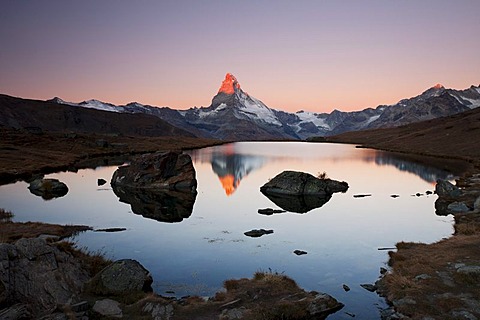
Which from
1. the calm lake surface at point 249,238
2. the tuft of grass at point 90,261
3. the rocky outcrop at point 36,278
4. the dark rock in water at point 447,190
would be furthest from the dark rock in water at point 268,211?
the rocky outcrop at point 36,278

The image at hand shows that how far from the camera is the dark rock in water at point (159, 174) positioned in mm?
67812


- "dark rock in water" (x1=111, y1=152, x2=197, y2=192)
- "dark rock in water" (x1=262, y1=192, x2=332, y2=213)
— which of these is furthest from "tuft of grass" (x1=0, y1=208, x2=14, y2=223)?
"dark rock in water" (x1=262, y1=192, x2=332, y2=213)

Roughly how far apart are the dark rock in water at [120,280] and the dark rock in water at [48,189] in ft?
130

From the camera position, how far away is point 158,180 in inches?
2680

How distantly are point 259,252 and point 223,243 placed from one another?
4226 millimetres

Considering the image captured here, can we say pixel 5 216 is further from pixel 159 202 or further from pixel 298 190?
pixel 298 190

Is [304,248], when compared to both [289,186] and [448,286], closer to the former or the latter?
[448,286]

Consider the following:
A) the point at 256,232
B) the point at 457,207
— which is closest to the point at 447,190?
the point at 457,207

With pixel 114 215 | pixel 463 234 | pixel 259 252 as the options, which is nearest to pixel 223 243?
pixel 259 252

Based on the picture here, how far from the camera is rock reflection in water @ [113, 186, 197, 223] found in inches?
1876

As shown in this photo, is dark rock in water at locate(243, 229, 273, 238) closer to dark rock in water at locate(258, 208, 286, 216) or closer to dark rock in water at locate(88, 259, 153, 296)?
dark rock in water at locate(258, 208, 286, 216)

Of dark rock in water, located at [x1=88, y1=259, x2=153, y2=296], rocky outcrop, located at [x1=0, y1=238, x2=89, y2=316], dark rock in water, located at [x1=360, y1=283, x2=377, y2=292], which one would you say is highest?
rocky outcrop, located at [x1=0, y1=238, x2=89, y2=316]

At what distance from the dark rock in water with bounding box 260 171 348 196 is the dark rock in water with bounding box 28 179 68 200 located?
32612 mm

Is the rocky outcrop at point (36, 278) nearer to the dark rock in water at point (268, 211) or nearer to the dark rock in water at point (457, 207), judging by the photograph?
the dark rock in water at point (268, 211)
